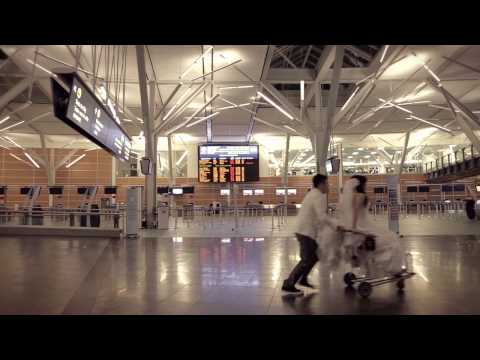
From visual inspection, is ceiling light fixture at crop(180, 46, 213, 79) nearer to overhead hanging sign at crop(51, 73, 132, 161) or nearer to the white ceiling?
the white ceiling

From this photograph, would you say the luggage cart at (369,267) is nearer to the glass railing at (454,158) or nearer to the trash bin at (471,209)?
the trash bin at (471,209)

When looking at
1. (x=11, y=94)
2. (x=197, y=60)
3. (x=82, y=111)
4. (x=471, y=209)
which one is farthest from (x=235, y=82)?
(x=82, y=111)

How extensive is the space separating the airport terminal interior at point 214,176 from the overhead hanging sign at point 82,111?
36 mm

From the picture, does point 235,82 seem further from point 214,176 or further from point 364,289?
point 364,289

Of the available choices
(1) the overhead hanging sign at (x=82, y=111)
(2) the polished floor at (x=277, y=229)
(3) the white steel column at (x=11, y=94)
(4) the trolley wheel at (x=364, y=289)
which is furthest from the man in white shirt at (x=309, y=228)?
(3) the white steel column at (x=11, y=94)

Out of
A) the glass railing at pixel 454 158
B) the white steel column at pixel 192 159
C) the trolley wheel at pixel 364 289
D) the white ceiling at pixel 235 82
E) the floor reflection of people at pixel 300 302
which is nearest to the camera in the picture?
the floor reflection of people at pixel 300 302

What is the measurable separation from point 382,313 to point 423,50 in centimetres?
1705

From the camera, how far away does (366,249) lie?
5.28 metres

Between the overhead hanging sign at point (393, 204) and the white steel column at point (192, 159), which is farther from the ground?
the white steel column at point (192, 159)

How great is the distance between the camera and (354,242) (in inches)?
210

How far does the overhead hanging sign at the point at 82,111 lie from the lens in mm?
6379

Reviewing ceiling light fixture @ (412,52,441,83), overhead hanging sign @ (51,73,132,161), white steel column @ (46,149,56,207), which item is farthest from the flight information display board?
overhead hanging sign @ (51,73,132,161)

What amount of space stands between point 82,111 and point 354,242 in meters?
5.44
